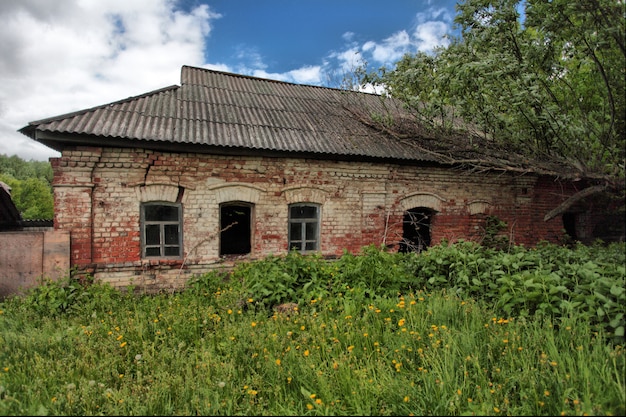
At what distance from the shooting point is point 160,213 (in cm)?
643

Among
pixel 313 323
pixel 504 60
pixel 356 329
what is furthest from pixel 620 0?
pixel 313 323

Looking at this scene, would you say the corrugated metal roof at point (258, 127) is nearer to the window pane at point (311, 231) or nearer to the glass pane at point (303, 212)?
the glass pane at point (303, 212)

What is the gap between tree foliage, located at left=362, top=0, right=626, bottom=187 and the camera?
4.50 m

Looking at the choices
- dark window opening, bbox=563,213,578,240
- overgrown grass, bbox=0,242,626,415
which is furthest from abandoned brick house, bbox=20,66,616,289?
overgrown grass, bbox=0,242,626,415

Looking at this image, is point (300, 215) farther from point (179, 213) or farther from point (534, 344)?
point (534, 344)

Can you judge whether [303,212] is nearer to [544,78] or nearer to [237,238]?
[237,238]

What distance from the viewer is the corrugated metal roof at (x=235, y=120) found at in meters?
5.98

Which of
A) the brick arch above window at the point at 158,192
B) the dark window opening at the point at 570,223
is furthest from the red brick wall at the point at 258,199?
the dark window opening at the point at 570,223

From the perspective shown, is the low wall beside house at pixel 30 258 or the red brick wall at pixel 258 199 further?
the red brick wall at pixel 258 199

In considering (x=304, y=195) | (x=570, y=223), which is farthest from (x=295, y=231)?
(x=570, y=223)

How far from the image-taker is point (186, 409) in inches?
107

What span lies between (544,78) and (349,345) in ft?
17.2

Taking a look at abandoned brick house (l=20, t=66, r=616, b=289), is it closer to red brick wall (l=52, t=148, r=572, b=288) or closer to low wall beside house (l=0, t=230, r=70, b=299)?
red brick wall (l=52, t=148, r=572, b=288)

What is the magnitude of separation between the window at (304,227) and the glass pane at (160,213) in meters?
2.37
